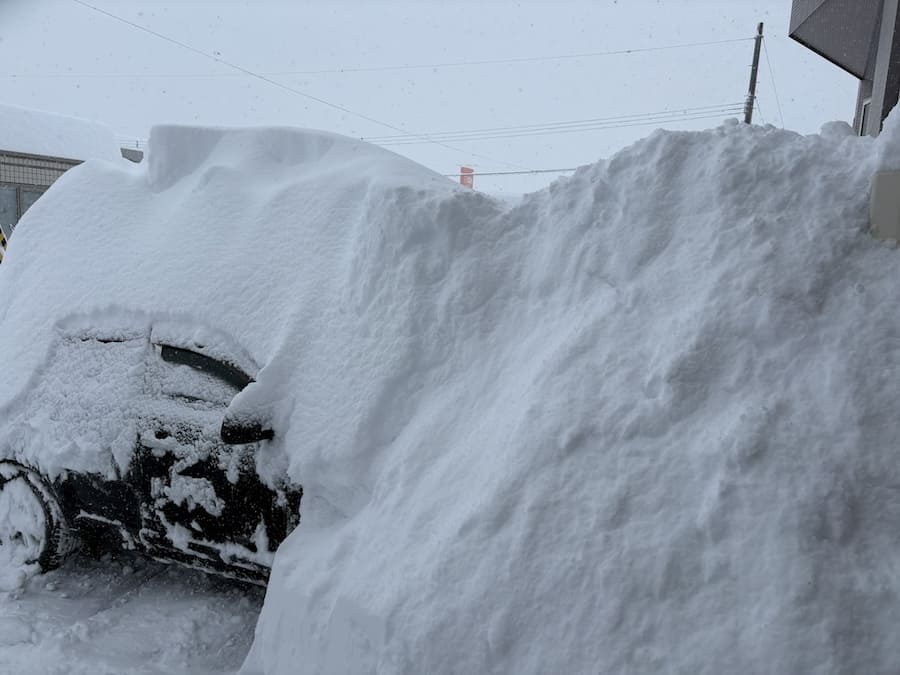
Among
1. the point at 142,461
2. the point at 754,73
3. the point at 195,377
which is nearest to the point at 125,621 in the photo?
the point at 142,461

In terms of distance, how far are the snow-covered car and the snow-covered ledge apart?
235 cm

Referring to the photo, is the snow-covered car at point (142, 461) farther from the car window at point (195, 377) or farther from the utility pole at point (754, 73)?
the utility pole at point (754, 73)

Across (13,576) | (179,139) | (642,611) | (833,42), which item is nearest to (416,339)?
(642,611)

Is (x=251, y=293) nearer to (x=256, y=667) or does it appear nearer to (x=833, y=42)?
(x=256, y=667)

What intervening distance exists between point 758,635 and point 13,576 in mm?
3467

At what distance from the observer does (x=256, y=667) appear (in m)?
2.64

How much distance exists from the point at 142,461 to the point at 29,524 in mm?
877

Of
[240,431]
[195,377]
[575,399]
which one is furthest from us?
[195,377]

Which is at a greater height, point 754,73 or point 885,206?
point 754,73

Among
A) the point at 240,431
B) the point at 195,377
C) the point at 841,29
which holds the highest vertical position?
the point at 841,29

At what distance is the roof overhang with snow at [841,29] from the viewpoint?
8219 millimetres

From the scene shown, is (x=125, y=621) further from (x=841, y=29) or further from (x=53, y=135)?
(x=53, y=135)

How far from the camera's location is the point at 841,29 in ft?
28.8

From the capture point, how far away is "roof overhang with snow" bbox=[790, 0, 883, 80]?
822 cm
